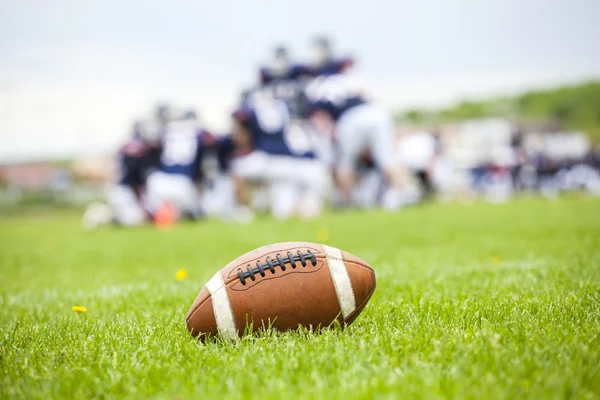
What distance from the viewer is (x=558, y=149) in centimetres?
4397

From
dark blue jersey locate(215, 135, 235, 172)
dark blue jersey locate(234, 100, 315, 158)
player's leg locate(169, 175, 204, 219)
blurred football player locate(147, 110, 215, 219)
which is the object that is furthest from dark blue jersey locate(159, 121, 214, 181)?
dark blue jersey locate(234, 100, 315, 158)

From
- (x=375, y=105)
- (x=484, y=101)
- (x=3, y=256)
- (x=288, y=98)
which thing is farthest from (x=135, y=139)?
(x=484, y=101)

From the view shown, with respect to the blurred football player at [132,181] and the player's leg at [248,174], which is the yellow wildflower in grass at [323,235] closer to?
the player's leg at [248,174]

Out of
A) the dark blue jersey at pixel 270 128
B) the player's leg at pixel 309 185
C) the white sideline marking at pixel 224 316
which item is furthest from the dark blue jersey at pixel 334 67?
the white sideline marking at pixel 224 316

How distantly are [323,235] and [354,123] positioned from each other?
5293 millimetres

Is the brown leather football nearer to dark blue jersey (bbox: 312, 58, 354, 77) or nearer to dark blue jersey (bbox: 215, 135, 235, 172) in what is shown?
dark blue jersey (bbox: 312, 58, 354, 77)

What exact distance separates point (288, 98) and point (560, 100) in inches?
2766

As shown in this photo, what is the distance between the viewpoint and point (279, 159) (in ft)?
36.4

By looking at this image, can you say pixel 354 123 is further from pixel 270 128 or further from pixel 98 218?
pixel 98 218

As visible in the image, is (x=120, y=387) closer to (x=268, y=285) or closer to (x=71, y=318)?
(x=268, y=285)

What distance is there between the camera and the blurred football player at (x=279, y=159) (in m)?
11.1

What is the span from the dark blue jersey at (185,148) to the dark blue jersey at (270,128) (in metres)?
1.89

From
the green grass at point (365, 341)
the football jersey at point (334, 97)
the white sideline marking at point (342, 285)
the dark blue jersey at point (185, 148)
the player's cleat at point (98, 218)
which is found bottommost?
the player's cleat at point (98, 218)

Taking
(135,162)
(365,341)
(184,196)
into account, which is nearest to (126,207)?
(135,162)
